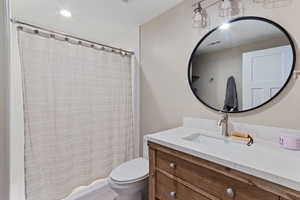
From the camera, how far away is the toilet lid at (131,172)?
1.43m

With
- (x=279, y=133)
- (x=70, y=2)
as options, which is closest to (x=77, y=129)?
(x=70, y=2)

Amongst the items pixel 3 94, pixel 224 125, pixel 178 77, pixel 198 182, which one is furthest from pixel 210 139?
pixel 3 94

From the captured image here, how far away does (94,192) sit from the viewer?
5.83 feet

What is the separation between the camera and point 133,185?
140 cm

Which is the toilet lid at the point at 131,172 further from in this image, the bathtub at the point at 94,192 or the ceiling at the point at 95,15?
the ceiling at the point at 95,15

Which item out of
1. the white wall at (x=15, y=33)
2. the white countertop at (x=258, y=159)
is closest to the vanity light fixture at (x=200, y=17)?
the white wall at (x=15, y=33)

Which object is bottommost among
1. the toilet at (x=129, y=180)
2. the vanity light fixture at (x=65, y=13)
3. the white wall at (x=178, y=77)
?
the toilet at (x=129, y=180)

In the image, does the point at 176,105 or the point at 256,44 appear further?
the point at 176,105

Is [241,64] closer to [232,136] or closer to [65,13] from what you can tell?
[232,136]

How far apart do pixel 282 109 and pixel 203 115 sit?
0.59 meters

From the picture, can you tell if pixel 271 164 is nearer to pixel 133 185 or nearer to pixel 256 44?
pixel 256 44

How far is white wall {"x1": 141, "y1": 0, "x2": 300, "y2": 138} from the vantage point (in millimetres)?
1058

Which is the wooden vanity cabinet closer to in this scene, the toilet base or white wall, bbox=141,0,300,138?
the toilet base

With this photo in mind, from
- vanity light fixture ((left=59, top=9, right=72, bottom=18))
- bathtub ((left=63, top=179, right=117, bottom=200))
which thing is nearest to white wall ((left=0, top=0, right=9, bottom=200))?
bathtub ((left=63, top=179, right=117, bottom=200))
